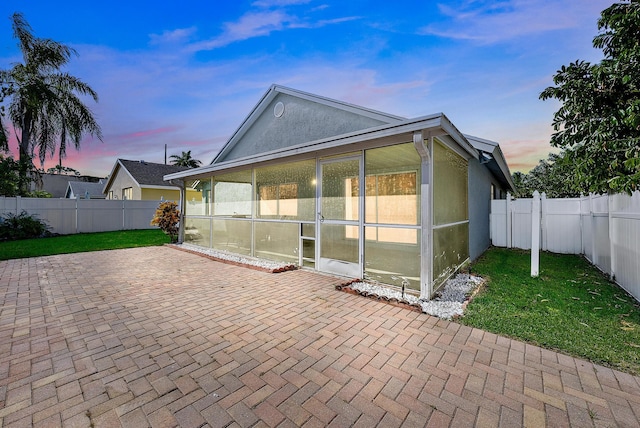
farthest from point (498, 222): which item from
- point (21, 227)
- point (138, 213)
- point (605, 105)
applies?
point (21, 227)

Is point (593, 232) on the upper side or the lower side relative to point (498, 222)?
lower

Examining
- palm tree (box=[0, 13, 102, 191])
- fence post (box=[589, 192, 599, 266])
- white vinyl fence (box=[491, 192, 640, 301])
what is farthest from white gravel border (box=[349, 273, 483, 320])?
palm tree (box=[0, 13, 102, 191])

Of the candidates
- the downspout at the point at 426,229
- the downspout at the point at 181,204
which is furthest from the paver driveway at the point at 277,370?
the downspout at the point at 181,204

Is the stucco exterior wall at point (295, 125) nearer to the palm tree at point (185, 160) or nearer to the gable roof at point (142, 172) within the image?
the gable roof at point (142, 172)

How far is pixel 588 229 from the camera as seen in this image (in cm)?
760

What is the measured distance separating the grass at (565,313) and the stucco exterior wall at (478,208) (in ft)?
4.63

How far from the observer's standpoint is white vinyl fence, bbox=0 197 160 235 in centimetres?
1357

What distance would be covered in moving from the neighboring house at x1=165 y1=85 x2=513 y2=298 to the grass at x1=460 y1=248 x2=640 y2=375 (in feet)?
2.90

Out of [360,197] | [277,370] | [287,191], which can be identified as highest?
[287,191]

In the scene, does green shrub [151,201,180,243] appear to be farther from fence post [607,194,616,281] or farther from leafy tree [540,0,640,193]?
fence post [607,194,616,281]

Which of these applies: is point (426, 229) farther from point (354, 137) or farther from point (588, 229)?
point (588, 229)

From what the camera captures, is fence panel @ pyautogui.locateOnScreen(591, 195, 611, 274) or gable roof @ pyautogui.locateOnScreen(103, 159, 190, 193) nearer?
fence panel @ pyautogui.locateOnScreen(591, 195, 611, 274)

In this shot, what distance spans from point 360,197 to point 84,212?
17685 millimetres

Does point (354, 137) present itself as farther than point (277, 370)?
Yes
